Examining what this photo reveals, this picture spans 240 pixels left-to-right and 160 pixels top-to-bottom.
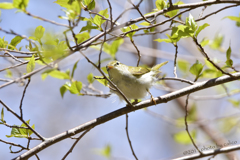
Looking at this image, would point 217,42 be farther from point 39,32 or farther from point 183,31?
point 39,32

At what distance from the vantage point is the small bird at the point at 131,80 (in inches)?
115

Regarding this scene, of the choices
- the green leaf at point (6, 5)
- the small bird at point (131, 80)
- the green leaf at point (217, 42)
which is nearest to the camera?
the green leaf at point (6, 5)

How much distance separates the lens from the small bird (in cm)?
292

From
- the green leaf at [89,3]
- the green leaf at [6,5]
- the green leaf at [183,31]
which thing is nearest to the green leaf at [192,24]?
the green leaf at [183,31]

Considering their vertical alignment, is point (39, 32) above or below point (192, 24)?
above

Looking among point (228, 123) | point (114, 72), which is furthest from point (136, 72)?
point (228, 123)

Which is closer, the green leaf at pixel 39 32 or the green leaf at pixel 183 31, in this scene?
the green leaf at pixel 39 32

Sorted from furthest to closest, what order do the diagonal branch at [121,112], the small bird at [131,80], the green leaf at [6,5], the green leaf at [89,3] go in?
1. the small bird at [131,80]
2. the diagonal branch at [121,112]
3. the green leaf at [89,3]
4. the green leaf at [6,5]

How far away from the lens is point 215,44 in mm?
3498

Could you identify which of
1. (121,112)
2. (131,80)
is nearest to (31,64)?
(121,112)

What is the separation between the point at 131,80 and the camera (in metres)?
3.01

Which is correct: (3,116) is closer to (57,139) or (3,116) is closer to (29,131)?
(29,131)

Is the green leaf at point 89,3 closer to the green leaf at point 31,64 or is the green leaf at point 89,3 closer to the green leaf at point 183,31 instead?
the green leaf at point 31,64

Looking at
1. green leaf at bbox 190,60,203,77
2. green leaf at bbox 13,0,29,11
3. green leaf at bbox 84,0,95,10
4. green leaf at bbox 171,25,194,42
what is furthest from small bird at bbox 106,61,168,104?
green leaf at bbox 13,0,29,11
